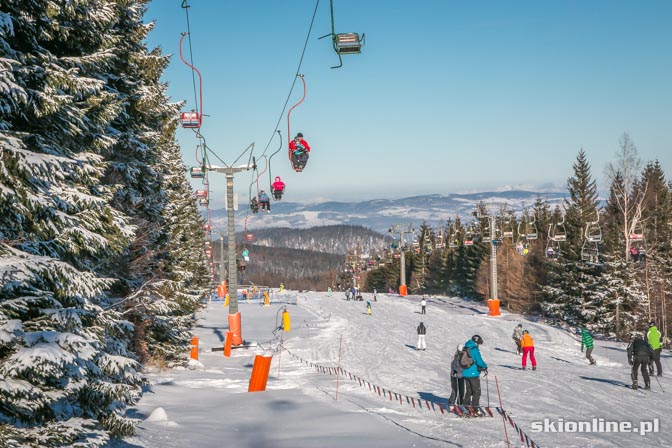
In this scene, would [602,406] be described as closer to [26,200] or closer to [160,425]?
[160,425]

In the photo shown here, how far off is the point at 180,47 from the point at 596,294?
3467 centimetres

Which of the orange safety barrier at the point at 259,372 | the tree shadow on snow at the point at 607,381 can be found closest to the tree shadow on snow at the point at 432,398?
the orange safety barrier at the point at 259,372

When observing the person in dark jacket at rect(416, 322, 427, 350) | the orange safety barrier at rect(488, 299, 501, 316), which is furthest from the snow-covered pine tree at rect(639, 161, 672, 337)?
the person in dark jacket at rect(416, 322, 427, 350)

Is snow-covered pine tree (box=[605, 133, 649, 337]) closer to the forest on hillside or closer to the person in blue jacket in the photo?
the forest on hillside

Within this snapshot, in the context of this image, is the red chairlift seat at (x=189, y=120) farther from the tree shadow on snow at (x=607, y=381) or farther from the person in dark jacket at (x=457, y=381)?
the tree shadow on snow at (x=607, y=381)

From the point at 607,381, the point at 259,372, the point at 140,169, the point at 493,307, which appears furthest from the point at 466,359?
the point at 493,307

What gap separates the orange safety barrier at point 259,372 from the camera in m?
15.3

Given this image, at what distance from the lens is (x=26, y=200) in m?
6.21

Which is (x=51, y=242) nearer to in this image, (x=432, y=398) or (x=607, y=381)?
(x=432, y=398)

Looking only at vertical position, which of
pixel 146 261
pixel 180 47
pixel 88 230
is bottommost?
pixel 146 261

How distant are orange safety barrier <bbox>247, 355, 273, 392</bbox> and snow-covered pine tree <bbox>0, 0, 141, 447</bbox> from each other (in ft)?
24.1

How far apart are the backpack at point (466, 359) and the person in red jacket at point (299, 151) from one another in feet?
19.9

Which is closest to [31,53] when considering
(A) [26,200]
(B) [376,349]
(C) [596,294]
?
(A) [26,200]

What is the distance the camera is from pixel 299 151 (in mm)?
14969
